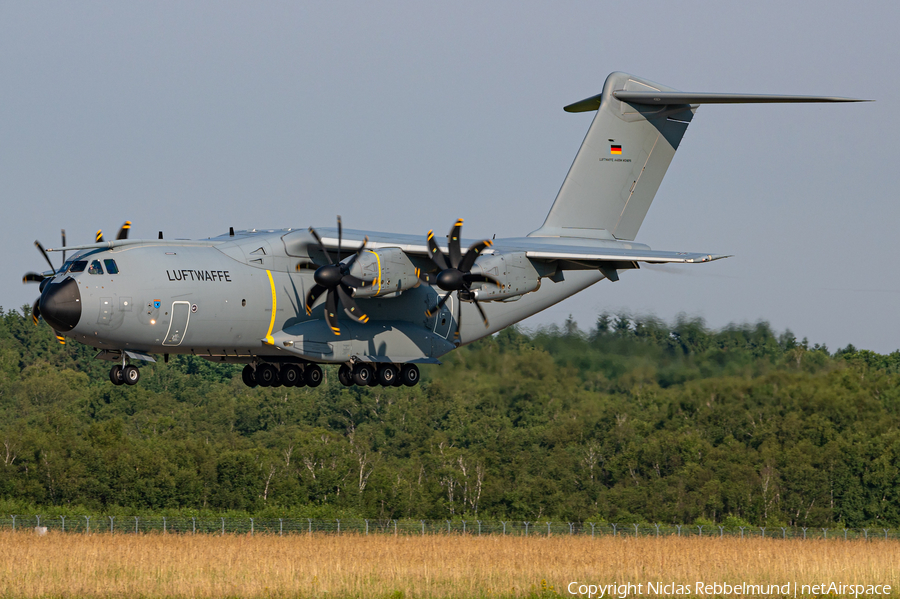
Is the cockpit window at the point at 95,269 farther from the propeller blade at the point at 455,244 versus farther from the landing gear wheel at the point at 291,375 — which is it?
the propeller blade at the point at 455,244

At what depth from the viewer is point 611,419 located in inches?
1932

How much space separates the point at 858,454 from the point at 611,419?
1146 cm

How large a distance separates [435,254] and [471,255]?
2.49ft

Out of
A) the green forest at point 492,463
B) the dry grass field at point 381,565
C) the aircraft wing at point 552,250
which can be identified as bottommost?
the dry grass field at point 381,565

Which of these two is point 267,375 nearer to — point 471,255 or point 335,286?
point 335,286

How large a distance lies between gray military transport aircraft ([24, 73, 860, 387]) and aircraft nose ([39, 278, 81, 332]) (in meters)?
0.02

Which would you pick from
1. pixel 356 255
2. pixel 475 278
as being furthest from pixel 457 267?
pixel 356 255

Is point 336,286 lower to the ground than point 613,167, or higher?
lower

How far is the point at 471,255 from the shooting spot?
73.8 ft

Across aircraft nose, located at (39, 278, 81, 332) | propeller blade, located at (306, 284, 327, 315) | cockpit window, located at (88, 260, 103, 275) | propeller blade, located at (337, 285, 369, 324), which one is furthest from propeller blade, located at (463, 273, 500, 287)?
aircraft nose, located at (39, 278, 81, 332)

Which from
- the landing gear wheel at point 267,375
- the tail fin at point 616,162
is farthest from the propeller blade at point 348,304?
the tail fin at point 616,162

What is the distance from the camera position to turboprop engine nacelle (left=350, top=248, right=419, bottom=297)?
2220 centimetres

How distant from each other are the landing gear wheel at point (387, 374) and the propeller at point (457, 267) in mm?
2360

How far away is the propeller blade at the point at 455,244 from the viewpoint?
22.5 meters
